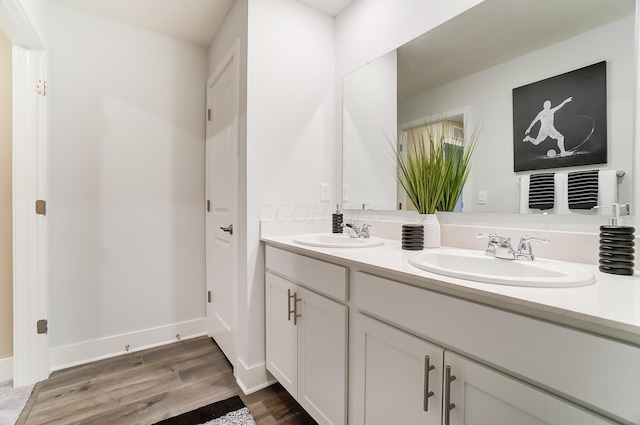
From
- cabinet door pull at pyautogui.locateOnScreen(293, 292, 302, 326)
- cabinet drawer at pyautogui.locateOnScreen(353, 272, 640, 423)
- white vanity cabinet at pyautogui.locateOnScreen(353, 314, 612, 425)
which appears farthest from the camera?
cabinet door pull at pyautogui.locateOnScreen(293, 292, 302, 326)

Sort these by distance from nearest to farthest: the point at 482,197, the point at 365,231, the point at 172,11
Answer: the point at 482,197 < the point at 365,231 < the point at 172,11

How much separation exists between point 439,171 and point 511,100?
39cm

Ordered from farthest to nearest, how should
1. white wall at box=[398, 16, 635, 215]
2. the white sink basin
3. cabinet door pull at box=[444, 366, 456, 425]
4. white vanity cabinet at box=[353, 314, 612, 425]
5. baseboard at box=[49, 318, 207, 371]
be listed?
baseboard at box=[49, 318, 207, 371]
the white sink basin
white wall at box=[398, 16, 635, 215]
cabinet door pull at box=[444, 366, 456, 425]
white vanity cabinet at box=[353, 314, 612, 425]

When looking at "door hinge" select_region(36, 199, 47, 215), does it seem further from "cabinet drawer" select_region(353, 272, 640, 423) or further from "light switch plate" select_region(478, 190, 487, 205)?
"light switch plate" select_region(478, 190, 487, 205)

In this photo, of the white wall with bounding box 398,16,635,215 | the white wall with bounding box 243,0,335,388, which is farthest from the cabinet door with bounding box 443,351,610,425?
the white wall with bounding box 243,0,335,388

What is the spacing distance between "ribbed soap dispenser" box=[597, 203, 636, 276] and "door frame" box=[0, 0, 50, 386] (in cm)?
266

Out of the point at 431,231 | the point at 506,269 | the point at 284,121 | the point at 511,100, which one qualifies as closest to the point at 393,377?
the point at 506,269

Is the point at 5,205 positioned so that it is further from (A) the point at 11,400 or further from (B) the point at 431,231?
(B) the point at 431,231

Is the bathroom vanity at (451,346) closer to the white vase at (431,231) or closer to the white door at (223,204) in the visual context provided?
the white vase at (431,231)

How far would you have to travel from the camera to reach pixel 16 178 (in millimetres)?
1696

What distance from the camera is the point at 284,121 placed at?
1.83 metres

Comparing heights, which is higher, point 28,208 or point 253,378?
point 28,208

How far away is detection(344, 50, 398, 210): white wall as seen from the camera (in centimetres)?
169

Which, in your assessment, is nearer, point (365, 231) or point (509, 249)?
point (509, 249)
